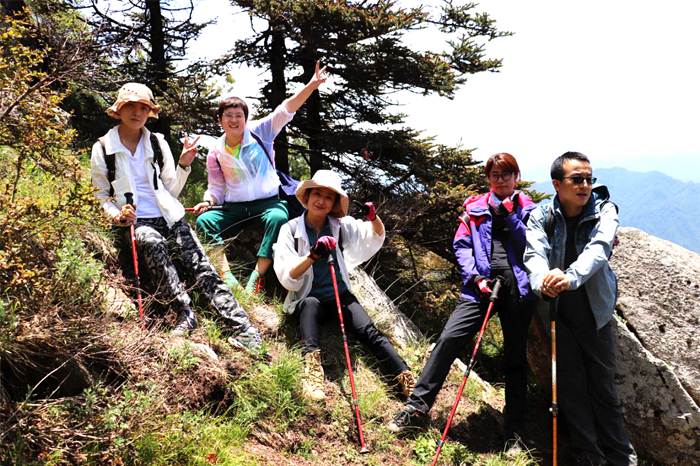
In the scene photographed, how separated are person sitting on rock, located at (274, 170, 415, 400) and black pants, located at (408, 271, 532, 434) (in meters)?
0.42

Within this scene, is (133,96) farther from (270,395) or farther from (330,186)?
(270,395)

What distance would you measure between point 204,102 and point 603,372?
664 centimetres

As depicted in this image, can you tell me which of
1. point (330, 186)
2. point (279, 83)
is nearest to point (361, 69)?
point (279, 83)

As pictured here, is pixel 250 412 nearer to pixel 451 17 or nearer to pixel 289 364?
pixel 289 364

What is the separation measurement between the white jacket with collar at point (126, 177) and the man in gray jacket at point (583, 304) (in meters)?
3.44

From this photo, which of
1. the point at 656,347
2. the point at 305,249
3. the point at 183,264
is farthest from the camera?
the point at 656,347

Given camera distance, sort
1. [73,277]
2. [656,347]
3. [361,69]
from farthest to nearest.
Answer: [361,69] < [656,347] < [73,277]

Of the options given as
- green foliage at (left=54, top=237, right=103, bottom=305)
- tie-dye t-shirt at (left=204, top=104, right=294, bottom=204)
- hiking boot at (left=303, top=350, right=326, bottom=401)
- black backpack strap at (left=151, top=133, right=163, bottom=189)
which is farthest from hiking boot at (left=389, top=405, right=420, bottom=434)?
black backpack strap at (left=151, top=133, right=163, bottom=189)

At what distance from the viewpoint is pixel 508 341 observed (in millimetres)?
4613

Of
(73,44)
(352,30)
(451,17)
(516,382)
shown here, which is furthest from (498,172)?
(73,44)

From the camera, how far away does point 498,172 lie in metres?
4.78

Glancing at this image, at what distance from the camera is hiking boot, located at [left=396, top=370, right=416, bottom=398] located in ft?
15.2

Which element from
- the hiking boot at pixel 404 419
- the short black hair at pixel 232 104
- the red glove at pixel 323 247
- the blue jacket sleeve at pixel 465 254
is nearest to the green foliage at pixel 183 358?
the red glove at pixel 323 247

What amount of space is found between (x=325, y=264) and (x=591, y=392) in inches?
109
